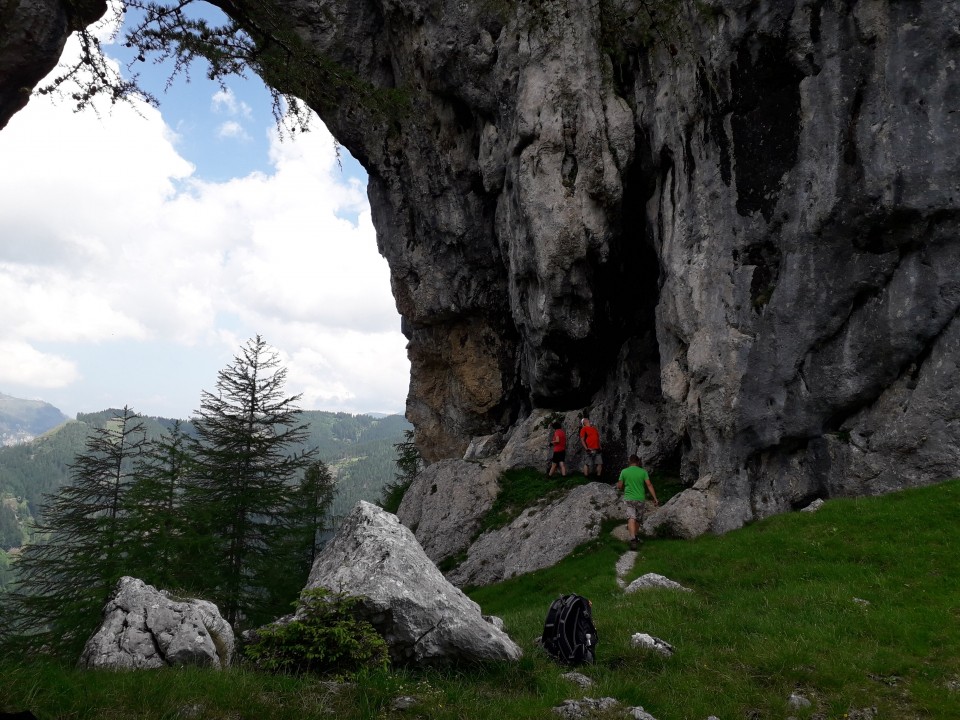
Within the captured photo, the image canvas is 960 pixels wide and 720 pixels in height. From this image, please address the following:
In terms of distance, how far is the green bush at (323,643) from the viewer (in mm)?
8688

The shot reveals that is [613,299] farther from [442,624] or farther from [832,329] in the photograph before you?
[442,624]

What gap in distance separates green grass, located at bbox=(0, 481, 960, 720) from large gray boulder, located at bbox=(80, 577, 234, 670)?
884 millimetres

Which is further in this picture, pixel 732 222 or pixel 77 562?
pixel 77 562

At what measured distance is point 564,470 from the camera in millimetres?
30094

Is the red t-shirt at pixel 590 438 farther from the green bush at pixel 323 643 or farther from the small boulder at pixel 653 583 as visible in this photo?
the green bush at pixel 323 643

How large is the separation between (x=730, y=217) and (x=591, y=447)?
12124 mm

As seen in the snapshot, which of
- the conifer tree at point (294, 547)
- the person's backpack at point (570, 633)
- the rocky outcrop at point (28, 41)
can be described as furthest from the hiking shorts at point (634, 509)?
the rocky outcrop at point (28, 41)

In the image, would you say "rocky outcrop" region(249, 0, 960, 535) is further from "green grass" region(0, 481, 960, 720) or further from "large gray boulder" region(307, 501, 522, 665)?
"large gray boulder" region(307, 501, 522, 665)

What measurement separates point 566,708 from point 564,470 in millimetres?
22199

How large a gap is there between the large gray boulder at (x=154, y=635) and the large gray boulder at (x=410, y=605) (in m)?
1.78

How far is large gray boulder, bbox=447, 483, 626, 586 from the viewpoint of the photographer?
24.2m

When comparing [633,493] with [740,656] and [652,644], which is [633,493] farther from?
[740,656]

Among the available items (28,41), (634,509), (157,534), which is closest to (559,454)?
(634,509)

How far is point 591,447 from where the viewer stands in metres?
29.3
